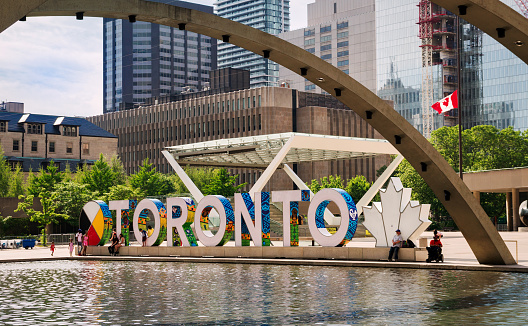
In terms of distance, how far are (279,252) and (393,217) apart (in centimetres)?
544

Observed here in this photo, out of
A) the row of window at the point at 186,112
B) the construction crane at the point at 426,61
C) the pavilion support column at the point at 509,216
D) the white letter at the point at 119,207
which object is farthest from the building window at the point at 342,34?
the white letter at the point at 119,207

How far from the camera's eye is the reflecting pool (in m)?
14.4

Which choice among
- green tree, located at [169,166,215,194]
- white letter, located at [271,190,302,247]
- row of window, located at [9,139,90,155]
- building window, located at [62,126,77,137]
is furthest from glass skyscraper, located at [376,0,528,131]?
white letter, located at [271,190,302,247]

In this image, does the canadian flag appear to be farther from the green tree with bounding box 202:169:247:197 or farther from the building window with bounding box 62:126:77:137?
the building window with bounding box 62:126:77:137

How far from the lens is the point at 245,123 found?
413ft

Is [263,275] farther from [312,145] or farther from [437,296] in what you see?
[312,145]

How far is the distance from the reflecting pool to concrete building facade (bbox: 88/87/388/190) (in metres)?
97.0

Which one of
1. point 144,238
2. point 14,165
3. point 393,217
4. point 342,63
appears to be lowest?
point 144,238

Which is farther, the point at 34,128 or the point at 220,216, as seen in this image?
the point at 34,128

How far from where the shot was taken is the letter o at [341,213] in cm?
3145

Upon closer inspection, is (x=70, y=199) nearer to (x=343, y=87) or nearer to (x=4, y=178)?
(x=4, y=178)

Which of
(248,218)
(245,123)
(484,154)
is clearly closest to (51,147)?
(245,123)

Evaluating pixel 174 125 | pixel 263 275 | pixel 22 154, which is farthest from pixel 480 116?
pixel 263 275

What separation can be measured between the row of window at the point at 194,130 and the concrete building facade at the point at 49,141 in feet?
Result: 91.9
